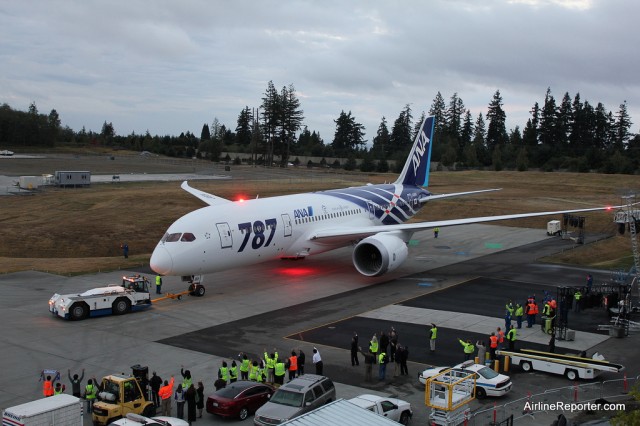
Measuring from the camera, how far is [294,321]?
28.5 meters

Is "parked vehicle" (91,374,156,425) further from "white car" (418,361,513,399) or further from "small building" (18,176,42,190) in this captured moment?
"small building" (18,176,42,190)

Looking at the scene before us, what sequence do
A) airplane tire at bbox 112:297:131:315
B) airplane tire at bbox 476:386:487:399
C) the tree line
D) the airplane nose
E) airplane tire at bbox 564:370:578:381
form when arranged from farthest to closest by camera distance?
the tree line → airplane tire at bbox 112:297:131:315 → the airplane nose → airplane tire at bbox 564:370:578:381 → airplane tire at bbox 476:386:487:399

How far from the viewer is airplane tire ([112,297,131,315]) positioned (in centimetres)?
2936

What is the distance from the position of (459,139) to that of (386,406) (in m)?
169

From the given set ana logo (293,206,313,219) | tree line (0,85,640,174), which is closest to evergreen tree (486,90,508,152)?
tree line (0,85,640,174)

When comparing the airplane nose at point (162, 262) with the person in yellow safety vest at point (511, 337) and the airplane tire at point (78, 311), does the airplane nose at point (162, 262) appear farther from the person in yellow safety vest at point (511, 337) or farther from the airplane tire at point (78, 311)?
the person in yellow safety vest at point (511, 337)

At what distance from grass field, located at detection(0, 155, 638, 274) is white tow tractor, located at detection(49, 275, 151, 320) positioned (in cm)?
1106

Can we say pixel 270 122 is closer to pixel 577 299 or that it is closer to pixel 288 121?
pixel 288 121

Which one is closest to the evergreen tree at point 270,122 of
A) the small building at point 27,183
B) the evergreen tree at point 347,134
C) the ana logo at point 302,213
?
the evergreen tree at point 347,134

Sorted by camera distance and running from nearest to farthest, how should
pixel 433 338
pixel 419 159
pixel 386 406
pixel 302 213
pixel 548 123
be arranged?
1. pixel 386 406
2. pixel 433 338
3. pixel 302 213
4. pixel 419 159
5. pixel 548 123

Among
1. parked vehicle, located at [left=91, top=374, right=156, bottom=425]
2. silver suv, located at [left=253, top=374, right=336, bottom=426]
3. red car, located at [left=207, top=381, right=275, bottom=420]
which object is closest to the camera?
silver suv, located at [left=253, top=374, right=336, bottom=426]

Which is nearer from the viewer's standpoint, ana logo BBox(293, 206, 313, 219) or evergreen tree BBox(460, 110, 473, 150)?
ana logo BBox(293, 206, 313, 219)

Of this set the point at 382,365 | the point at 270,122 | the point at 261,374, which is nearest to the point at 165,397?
the point at 261,374

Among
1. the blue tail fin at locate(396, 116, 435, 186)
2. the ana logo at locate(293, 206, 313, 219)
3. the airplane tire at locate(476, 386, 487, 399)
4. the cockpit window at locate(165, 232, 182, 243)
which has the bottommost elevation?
the airplane tire at locate(476, 386, 487, 399)
